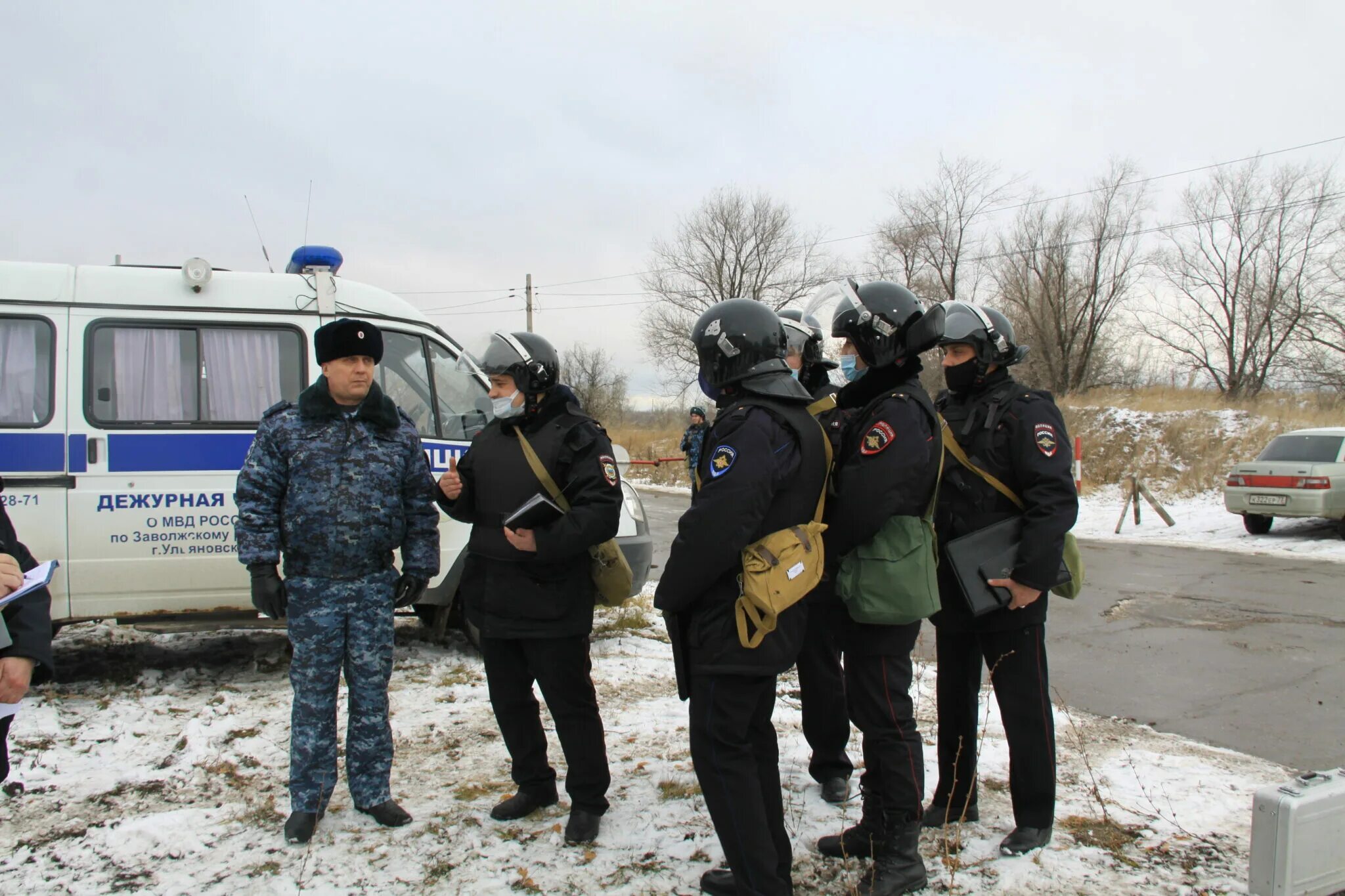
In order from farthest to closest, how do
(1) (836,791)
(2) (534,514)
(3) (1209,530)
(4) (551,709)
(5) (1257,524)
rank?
(3) (1209,530) < (5) (1257,524) < (1) (836,791) < (4) (551,709) < (2) (534,514)

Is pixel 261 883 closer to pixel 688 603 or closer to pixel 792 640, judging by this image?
pixel 688 603

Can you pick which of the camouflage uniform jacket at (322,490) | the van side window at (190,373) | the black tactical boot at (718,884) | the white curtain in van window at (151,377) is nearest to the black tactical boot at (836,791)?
the black tactical boot at (718,884)

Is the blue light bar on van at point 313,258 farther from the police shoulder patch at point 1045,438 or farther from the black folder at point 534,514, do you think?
the police shoulder patch at point 1045,438

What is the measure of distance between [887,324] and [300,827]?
289 centimetres

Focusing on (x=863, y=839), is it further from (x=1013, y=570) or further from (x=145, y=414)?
(x=145, y=414)

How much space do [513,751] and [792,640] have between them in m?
1.51

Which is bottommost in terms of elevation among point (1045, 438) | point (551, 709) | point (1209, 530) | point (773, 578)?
point (1209, 530)

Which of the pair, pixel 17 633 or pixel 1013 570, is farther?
pixel 1013 570

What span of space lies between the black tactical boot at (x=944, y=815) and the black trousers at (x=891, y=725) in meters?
0.51

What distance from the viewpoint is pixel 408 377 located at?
5957 millimetres

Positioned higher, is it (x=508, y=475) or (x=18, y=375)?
(x=18, y=375)

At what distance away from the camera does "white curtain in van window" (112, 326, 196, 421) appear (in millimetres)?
5383

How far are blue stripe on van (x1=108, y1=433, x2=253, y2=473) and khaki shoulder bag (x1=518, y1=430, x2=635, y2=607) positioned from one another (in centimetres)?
270

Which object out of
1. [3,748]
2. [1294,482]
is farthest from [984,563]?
[1294,482]
